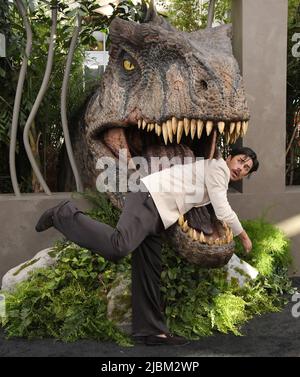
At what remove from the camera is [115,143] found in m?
4.27

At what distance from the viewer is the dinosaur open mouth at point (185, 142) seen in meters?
3.53

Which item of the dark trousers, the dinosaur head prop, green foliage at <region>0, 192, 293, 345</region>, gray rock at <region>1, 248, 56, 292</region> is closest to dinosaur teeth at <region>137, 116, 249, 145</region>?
the dinosaur head prop

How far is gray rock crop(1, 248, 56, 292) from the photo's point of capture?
14.0 feet

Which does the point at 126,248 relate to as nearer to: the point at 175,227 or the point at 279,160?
the point at 175,227

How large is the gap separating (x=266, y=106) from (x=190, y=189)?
183 centimetres

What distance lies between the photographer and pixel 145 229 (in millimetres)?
3463

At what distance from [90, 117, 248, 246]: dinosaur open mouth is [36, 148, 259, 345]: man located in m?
0.12

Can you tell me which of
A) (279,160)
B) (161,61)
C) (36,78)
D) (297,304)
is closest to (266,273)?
(297,304)

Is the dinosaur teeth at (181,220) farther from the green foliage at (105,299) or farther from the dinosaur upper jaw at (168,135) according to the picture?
the green foliage at (105,299)

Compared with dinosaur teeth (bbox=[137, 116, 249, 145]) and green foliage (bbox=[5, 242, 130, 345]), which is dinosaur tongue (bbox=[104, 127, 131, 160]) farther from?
green foliage (bbox=[5, 242, 130, 345])

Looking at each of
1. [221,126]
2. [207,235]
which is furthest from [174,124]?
[207,235]

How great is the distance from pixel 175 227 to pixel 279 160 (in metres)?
1.87

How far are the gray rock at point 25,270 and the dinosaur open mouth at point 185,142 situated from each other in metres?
0.90

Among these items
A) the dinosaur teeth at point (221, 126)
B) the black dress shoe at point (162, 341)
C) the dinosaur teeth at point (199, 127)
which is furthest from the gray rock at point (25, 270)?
the dinosaur teeth at point (221, 126)
